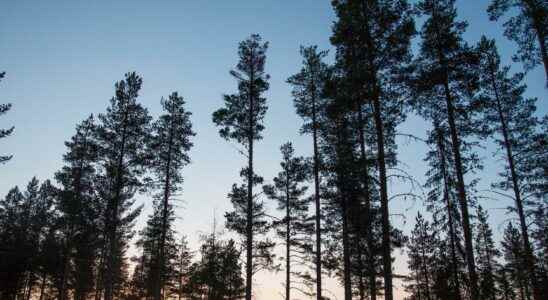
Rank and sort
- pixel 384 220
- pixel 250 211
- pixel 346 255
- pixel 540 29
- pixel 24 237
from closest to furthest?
pixel 384 220 < pixel 540 29 < pixel 250 211 < pixel 346 255 < pixel 24 237

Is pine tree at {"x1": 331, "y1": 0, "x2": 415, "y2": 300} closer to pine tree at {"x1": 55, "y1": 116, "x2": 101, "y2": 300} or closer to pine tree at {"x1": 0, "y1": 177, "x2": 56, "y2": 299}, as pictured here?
pine tree at {"x1": 55, "y1": 116, "x2": 101, "y2": 300}

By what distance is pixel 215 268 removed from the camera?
2853 cm

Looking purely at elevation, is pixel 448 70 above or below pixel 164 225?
above

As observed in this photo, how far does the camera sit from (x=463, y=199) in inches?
548

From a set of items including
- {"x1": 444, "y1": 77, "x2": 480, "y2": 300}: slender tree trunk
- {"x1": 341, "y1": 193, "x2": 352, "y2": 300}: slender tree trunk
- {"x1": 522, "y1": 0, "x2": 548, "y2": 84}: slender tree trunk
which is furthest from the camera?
{"x1": 341, "y1": 193, "x2": 352, "y2": 300}: slender tree trunk

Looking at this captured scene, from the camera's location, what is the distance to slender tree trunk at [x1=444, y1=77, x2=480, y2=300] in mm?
12924

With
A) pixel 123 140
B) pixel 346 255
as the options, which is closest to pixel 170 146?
pixel 123 140

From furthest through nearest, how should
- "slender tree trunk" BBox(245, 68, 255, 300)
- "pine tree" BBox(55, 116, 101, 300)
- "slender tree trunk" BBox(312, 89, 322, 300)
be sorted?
"pine tree" BBox(55, 116, 101, 300), "slender tree trunk" BBox(312, 89, 322, 300), "slender tree trunk" BBox(245, 68, 255, 300)

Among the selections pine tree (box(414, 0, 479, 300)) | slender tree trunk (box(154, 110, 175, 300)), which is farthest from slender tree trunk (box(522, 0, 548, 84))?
slender tree trunk (box(154, 110, 175, 300))

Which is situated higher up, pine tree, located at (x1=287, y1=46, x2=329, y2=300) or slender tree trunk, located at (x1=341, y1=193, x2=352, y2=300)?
pine tree, located at (x1=287, y1=46, x2=329, y2=300)

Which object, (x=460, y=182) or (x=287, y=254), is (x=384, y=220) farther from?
(x=287, y=254)

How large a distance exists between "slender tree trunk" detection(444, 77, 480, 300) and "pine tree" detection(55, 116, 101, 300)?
21100 millimetres

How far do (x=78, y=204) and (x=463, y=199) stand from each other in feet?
87.4

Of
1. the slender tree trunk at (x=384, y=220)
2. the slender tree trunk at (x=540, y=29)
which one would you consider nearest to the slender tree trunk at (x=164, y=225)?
the slender tree trunk at (x=384, y=220)
